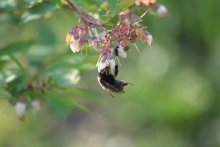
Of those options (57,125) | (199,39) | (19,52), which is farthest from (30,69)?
(57,125)

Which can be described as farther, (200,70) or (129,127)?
(129,127)

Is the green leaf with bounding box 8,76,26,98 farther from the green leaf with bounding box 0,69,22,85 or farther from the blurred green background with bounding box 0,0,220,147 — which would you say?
the blurred green background with bounding box 0,0,220,147

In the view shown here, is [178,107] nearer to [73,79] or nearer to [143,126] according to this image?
[143,126]

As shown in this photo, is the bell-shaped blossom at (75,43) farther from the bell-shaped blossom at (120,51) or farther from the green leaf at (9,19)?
the green leaf at (9,19)

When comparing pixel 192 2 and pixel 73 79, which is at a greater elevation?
pixel 73 79

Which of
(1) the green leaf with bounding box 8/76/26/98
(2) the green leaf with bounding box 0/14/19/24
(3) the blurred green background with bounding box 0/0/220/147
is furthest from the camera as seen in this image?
(3) the blurred green background with bounding box 0/0/220/147

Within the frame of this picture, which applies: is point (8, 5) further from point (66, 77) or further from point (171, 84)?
point (171, 84)

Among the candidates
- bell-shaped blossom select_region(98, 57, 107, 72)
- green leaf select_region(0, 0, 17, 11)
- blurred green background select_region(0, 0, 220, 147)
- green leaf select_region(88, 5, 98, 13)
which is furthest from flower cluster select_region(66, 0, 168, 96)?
blurred green background select_region(0, 0, 220, 147)
